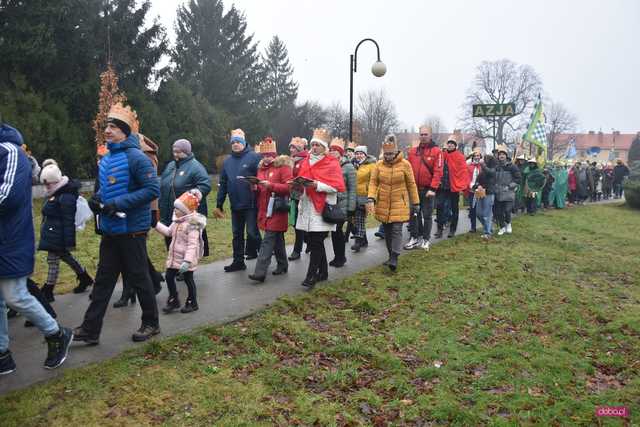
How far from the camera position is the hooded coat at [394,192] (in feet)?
26.4

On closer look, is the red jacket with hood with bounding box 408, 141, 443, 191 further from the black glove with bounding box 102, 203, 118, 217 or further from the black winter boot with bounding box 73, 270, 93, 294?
the black glove with bounding box 102, 203, 118, 217

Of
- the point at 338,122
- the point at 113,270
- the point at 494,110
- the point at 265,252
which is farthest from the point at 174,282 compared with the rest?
the point at 338,122

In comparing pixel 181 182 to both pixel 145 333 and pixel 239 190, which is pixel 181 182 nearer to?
pixel 239 190

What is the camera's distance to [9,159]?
3.89 m

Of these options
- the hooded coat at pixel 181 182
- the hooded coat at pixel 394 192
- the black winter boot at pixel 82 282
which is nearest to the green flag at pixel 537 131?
the hooded coat at pixel 394 192

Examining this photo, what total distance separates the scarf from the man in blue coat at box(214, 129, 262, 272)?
119 cm

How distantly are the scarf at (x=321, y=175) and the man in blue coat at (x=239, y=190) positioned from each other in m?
1.19

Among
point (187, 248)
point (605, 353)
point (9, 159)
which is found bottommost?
point (605, 353)

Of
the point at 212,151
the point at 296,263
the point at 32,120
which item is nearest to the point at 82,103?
the point at 32,120

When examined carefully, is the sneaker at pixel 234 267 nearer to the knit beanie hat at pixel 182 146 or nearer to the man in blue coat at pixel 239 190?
the man in blue coat at pixel 239 190

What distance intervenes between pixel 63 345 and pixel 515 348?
4224 mm

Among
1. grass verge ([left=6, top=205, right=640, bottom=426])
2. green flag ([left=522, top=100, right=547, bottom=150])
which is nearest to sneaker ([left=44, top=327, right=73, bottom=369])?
grass verge ([left=6, top=205, right=640, bottom=426])

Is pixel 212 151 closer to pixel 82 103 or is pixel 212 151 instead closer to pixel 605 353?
pixel 82 103

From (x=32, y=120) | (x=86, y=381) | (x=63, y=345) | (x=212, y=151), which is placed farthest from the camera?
(x=212, y=151)
